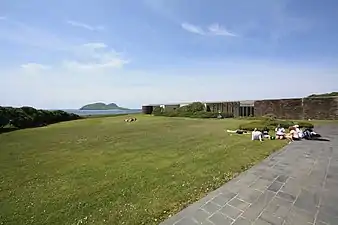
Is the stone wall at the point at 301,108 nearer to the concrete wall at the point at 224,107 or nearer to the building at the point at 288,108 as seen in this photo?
the building at the point at 288,108

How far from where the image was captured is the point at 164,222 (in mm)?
3684

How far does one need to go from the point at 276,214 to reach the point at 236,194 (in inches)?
34.5

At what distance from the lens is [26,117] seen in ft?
71.6

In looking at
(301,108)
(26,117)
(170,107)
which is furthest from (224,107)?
(26,117)

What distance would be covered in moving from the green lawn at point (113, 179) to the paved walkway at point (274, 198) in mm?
288

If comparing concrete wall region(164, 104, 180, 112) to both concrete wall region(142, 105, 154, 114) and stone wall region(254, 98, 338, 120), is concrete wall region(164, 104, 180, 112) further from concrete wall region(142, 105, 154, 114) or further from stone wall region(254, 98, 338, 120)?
stone wall region(254, 98, 338, 120)

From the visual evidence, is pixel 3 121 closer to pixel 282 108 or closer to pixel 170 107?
pixel 170 107

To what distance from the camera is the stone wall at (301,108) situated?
63.6 ft

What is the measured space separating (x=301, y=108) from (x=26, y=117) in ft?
67.7

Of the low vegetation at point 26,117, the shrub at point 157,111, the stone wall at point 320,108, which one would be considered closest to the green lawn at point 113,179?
the low vegetation at point 26,117

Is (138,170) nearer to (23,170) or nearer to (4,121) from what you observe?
(23,170)

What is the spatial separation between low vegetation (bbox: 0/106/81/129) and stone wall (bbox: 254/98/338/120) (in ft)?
59.4

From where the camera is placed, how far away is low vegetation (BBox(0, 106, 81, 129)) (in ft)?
65.0

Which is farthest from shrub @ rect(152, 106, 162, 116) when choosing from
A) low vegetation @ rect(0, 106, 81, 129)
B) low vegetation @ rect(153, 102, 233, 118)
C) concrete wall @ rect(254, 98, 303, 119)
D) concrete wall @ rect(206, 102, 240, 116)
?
concrete wall @ rect(254, 98, 303, 119)
